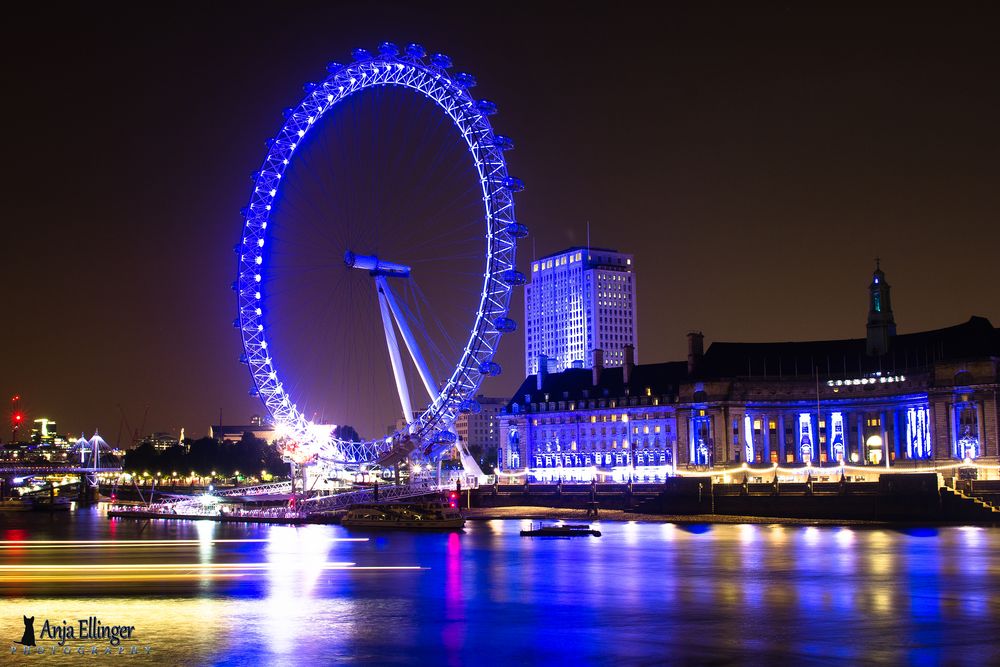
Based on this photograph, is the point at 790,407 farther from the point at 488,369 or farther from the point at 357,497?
the point at 488,369

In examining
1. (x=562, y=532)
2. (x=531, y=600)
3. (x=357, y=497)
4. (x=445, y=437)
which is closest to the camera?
(x=531, y=600)

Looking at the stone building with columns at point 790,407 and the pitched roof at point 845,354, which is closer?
the stone building with columns at point 790,407

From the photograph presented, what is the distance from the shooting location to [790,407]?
152625 mm

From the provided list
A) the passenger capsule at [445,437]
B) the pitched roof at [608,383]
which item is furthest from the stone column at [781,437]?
the passenger capsule at [445,437]

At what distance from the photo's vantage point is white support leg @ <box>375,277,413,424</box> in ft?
295

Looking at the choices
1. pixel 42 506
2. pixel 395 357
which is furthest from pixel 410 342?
pixel 42 506

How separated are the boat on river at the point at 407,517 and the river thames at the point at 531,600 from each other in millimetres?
20470

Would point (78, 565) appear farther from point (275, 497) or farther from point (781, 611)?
point (275, 497)

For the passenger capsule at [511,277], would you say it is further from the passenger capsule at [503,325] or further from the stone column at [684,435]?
the stone column at [684,435]

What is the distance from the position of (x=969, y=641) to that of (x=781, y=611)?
732 cm

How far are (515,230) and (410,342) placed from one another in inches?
481

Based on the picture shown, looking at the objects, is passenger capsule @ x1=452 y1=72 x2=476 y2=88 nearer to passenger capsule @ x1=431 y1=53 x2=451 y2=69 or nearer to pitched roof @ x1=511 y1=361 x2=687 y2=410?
passenger capsule @ x1=431 y1=53 x2=451 y2=69

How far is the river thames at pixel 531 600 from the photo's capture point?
32.9 m

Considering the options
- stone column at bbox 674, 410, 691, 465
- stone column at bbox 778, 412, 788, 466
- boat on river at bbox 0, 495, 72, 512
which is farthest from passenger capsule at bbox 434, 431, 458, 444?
boat on river at bbox 0, 495, 72, 512
